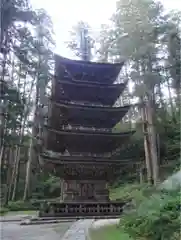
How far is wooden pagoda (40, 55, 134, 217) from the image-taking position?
13.7 meters

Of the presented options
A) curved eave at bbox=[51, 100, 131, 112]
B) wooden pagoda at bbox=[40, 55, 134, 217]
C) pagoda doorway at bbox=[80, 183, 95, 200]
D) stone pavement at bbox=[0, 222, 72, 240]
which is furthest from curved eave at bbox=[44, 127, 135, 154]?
stone pavement at bbox=[0, 222, 72, 240]

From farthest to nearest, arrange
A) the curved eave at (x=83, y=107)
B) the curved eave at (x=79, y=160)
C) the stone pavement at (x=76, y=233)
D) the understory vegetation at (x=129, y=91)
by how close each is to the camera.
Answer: the curved eave at (x=83, y=107)
the curved eave at (x=79, y=160)
the understory vegetation at (x=129, y=91)
the stone pavement at (x=76, y=233)

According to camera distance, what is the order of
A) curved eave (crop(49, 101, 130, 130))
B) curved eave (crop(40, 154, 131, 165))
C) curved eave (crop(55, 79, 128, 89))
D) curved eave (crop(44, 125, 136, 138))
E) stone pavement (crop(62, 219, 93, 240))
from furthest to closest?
1. curved eave (crop(55, 79, 128, 89))
2. curved eave (crop(49, 101, 130, 130))
3. curved eave (crop(44, 125, 136, 138))
4. curved eave (crop(40, 154, 131, 165))
5. stone pavement (crop(62, 219, 93, 240))

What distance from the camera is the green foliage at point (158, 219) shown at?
14.7ft

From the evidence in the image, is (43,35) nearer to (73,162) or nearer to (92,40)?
(92,40)

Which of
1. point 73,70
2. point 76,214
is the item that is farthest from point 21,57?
point 76,214

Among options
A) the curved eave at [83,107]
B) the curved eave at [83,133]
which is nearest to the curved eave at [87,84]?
the curved eave at [83,107]

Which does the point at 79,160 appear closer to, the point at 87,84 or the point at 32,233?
the point at 87,84

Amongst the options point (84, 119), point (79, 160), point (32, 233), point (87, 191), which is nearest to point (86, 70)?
point (84, 119)

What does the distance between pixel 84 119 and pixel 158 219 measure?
1082 centimetres

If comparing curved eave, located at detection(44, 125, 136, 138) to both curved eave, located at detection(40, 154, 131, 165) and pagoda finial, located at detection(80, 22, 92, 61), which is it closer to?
curved eave, located at detection(40, 154, 131, 165)

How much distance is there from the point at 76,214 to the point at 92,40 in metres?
18.9

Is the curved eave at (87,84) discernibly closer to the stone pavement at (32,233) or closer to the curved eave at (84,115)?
the curved eave at (84,115)

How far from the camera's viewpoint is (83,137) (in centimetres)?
1441
